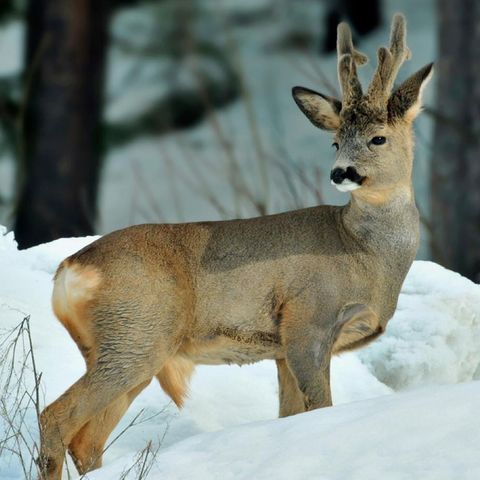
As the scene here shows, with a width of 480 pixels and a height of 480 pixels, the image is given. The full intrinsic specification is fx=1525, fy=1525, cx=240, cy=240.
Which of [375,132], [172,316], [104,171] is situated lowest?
[104,171]

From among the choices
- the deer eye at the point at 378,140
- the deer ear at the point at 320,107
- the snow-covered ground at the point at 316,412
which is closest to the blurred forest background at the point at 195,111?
the snow-covered ground at the point at 316,412

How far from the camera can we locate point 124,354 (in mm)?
6906

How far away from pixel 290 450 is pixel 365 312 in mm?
1817

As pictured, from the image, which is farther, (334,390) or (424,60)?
(424,60)

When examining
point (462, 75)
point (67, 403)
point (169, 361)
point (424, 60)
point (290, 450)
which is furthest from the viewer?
point (424, 60)

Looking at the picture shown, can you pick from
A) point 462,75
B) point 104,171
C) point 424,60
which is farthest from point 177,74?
point 462,75

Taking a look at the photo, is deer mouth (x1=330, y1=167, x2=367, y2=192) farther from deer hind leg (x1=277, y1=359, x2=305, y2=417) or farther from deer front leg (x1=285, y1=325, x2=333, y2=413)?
deer hind leg (x1=277, y1=359, x2=305, y2=417)

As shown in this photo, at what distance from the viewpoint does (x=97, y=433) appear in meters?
7.17

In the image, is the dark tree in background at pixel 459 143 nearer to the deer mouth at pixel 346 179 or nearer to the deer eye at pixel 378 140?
the deer eye at pixel 378 140

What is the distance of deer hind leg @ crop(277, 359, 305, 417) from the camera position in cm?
747

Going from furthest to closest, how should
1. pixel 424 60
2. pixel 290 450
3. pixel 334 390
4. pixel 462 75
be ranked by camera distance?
pixel 424 60 → pixel 462 75 → pixel 334 390 → pixel 290 450

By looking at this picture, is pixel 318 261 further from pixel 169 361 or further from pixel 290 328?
pixel 169 361

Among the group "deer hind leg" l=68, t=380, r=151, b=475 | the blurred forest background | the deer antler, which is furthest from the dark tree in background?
"deer hind leg" l=68, t=380, r=151, b=475

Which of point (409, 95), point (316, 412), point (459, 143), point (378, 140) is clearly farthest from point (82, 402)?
point (459, 143)
